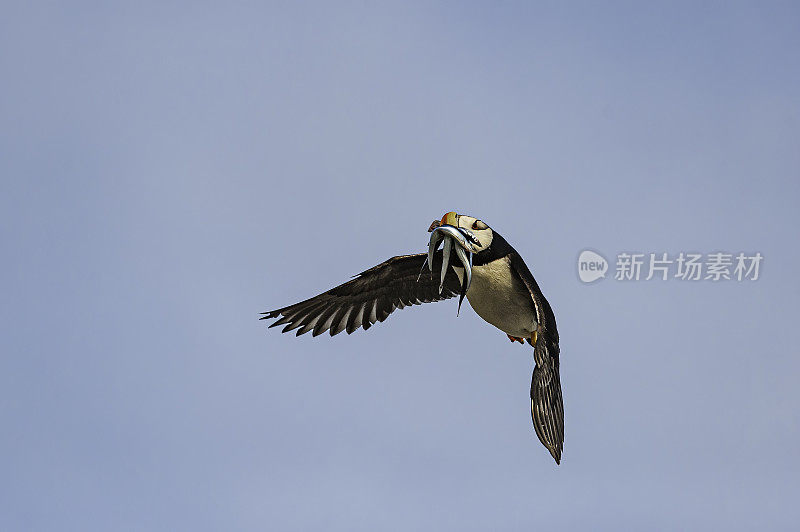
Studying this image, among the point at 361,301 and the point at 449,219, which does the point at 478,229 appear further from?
the point at 361,301

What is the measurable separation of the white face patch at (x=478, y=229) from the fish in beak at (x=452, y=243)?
0.68ft

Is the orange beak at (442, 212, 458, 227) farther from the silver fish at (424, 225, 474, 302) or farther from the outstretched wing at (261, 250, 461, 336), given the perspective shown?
the outstretched wing at (261, 250, 461, 336)

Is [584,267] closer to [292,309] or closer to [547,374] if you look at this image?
[547,374]

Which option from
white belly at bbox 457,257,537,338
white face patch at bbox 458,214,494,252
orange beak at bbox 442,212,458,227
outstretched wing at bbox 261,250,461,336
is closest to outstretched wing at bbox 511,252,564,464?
white belly at bbox 457,257,537,338

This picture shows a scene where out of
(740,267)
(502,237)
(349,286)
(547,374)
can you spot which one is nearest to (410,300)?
(349,286)

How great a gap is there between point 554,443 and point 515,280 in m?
2.37

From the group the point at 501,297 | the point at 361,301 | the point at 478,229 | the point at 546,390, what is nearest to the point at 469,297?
the point at 501,297

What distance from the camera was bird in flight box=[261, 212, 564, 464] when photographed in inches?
463

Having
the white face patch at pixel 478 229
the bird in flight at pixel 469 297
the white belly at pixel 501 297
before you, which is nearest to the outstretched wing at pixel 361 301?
the bird in flight at pixel 469 297

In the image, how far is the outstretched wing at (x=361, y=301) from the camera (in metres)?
14.4

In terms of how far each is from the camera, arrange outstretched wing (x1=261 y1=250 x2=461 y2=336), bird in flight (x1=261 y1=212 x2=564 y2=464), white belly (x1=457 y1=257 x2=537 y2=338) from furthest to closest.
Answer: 1. outstretched wing (x1=261 y1=250 x2=461 y2=336)
2. white belly (x1=457 y1=257 x2=537 y2=338)
3. bird in flight (x1=261 y1=212 x2=564 y2=464)

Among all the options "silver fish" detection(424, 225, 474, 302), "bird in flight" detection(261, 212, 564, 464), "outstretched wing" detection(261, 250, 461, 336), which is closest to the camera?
"bird in flight" detection(261, 212, 564, 464)

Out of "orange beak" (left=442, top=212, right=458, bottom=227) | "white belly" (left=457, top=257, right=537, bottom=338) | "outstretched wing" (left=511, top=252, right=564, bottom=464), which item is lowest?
"outstretched wing" (left=511, top=252, right=564, bottom=464)

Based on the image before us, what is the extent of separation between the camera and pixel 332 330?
14.6 metres
